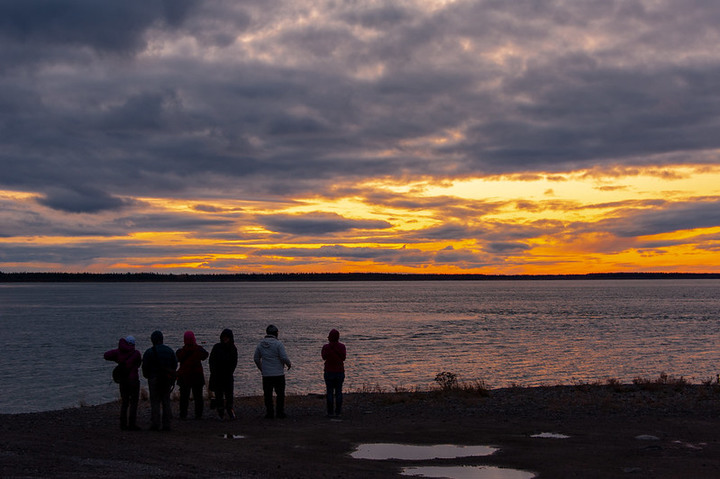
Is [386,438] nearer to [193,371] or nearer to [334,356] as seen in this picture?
[334,356]

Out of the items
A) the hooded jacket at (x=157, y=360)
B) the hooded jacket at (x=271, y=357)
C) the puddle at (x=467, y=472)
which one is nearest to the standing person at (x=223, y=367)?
the hooded jacket at (x=271, y=357)

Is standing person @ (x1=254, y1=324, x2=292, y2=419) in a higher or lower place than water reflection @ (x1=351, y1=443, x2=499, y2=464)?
higher

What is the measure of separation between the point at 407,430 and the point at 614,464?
441 centimetres

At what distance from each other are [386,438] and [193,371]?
4.57 meters

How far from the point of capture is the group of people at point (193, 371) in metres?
14.1

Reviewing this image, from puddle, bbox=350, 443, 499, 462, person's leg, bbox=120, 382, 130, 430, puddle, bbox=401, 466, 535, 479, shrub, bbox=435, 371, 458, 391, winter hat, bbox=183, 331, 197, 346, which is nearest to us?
puddle, bbox=401, 466, 535, 479

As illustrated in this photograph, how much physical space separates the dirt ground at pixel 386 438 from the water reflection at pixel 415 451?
0.80 feet

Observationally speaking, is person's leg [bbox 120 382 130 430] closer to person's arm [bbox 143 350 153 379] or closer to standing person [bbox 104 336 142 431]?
standing person [bbox 104 336 142 431]

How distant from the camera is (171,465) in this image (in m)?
10.8

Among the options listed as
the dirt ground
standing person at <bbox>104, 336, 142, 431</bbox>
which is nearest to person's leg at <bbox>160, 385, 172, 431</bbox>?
the dirt ground

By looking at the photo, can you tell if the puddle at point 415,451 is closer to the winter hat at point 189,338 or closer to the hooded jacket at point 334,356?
the hooded jacket at point 334,356

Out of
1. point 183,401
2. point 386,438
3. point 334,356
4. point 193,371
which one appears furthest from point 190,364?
point 386,438

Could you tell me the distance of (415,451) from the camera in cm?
1228

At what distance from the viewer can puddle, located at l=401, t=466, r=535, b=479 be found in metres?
10.4
